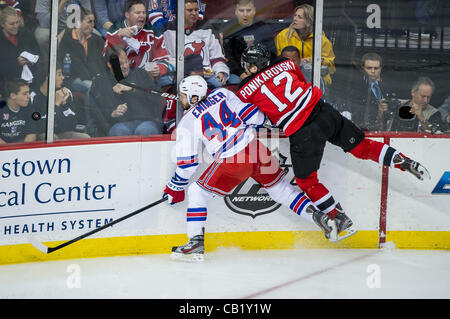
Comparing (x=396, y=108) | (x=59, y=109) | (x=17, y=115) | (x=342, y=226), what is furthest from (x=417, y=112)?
(x=17, y=115)

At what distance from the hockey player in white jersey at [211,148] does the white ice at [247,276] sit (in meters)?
0.22

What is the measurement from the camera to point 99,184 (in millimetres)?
4035

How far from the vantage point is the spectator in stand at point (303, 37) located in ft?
13.9

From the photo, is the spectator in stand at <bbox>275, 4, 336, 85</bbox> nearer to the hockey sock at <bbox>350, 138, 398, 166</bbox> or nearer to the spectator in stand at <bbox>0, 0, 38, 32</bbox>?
the hockey sock at <bbox>350, 138, 398, 166</bbox>

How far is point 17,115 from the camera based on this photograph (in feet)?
12.8

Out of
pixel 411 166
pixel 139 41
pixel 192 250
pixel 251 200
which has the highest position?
pixel 139 41

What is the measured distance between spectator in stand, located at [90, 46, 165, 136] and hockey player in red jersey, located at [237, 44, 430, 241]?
592mm

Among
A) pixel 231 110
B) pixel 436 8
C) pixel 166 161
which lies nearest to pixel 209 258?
pixel 166 161

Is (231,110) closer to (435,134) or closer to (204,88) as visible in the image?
(204,88)

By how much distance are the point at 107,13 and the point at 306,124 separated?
1383mm

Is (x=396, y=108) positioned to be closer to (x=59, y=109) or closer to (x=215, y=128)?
(x=215, y=128)

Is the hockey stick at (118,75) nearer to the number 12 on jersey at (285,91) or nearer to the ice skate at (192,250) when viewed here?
the number 12 on jersey at (285,91)

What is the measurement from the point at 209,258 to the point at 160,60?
1283 millimetres

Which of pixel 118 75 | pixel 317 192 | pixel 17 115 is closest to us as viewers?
pixel 17 115
